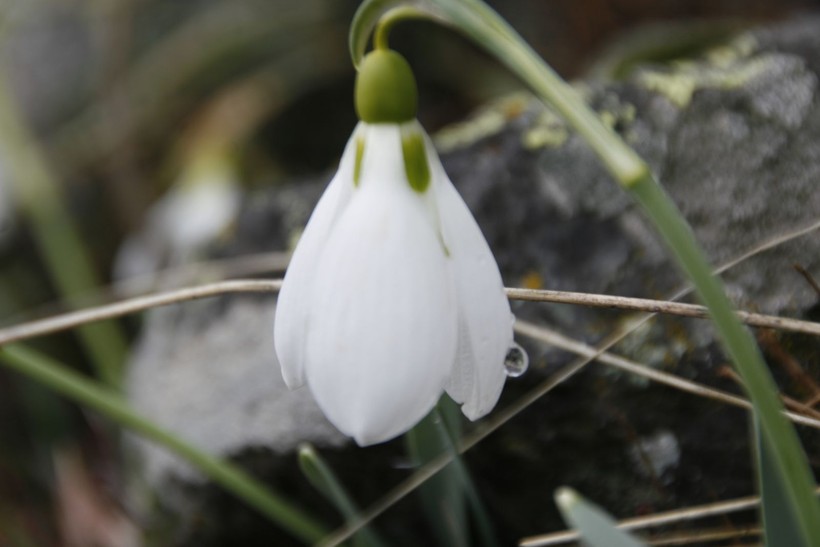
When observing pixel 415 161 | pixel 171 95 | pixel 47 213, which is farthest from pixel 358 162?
pixel 171 95

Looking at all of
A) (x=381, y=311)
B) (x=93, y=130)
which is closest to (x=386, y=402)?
(x=381, y=311)

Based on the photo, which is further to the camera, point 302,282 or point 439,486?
point 439,486

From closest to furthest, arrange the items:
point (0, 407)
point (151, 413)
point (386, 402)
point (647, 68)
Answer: point (386, 402), point (647, 68), point (151, 413), point (0, 407)

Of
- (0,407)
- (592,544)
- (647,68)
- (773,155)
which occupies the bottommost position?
(592,544)

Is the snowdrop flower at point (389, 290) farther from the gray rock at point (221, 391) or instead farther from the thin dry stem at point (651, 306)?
the gray rock at point (221, 391)

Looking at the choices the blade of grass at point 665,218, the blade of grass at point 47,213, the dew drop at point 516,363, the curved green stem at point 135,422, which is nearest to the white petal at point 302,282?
the blade of grass at point 665,218

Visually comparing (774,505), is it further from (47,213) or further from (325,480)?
(47,213)

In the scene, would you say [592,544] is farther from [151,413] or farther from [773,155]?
[151,413]
